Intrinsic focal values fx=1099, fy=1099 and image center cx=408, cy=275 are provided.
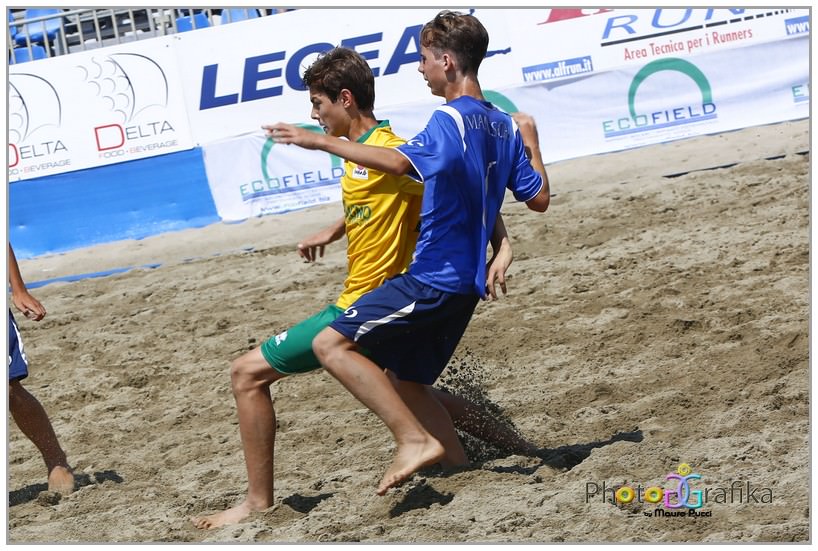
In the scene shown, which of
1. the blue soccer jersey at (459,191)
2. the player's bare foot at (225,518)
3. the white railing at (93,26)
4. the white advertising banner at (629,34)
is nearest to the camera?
the blue soccer jersey at (459,191)

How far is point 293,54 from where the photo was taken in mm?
11141

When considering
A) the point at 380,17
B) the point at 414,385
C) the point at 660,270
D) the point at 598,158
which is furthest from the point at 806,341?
the point at 380,17

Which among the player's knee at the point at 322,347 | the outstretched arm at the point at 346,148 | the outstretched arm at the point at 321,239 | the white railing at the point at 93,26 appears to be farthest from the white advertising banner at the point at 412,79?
the outstretched arm at the point at 346,148

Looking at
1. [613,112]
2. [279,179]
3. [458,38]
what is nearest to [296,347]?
[458,38]

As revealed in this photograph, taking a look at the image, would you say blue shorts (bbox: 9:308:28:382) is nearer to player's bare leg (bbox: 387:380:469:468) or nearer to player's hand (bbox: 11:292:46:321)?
player's hand (bbox: 11:292:46:321)

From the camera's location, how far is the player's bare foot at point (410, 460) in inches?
155

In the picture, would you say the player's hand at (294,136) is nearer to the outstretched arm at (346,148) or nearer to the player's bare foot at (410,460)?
the outstretched arm at (346,148)

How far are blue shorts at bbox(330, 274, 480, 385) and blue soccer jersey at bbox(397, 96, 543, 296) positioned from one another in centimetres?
6

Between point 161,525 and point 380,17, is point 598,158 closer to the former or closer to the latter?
point 380,17

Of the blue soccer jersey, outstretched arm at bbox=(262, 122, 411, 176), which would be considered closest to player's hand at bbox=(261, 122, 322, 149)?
outstretched arm at bbox=(262, 122, 411, 176)

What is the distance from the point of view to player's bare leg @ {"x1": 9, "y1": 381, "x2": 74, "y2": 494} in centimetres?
513

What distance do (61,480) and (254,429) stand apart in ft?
4.54

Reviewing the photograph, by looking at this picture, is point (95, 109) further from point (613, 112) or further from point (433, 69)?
point (433, 69)

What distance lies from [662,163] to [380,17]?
3167mm
